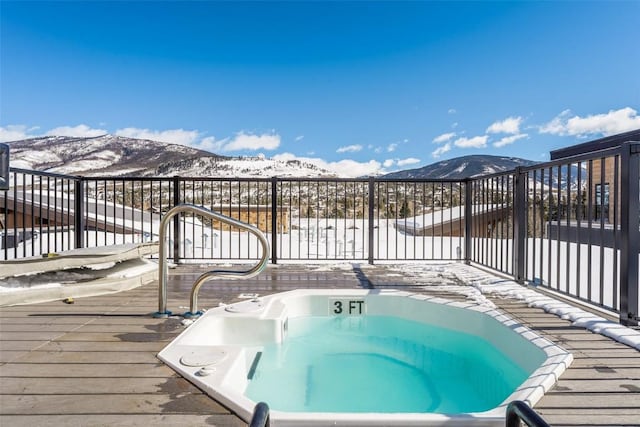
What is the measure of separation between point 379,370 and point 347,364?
0.85 feet

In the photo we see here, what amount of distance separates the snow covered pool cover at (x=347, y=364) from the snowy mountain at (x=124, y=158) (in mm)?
23386

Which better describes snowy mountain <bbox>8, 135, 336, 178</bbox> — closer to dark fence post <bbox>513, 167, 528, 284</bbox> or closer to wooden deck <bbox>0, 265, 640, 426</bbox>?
dark fence post <bbox>513, 167, 528, 284</bbox>

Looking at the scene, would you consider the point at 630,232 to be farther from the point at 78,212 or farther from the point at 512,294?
the point at 78,212

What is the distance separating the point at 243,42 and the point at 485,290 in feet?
49.8

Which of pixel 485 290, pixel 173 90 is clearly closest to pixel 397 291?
pixel 485 290

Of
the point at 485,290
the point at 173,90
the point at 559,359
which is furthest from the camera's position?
the point at 173,90

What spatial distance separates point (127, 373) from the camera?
1.65 meters

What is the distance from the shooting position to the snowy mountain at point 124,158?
28.0 meters

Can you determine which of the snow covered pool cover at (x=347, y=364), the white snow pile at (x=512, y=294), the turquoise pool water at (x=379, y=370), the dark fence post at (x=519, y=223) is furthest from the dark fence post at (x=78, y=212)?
the dark fence post at (x=519, y=223)

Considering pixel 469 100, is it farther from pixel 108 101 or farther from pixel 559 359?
pixel 108 101

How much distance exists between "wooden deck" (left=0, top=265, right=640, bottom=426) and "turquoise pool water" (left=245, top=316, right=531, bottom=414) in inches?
18.2

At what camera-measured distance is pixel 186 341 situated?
206 cm

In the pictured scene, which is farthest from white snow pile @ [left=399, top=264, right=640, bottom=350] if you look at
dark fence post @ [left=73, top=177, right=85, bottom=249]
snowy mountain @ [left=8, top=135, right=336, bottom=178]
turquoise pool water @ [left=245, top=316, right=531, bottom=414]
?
snowy mountain @ [left=8, top=135, right=336, bottom=178]

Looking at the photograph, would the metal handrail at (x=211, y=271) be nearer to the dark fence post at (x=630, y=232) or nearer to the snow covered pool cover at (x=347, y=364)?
the snow covered pool cover at (x=347, y=364)
